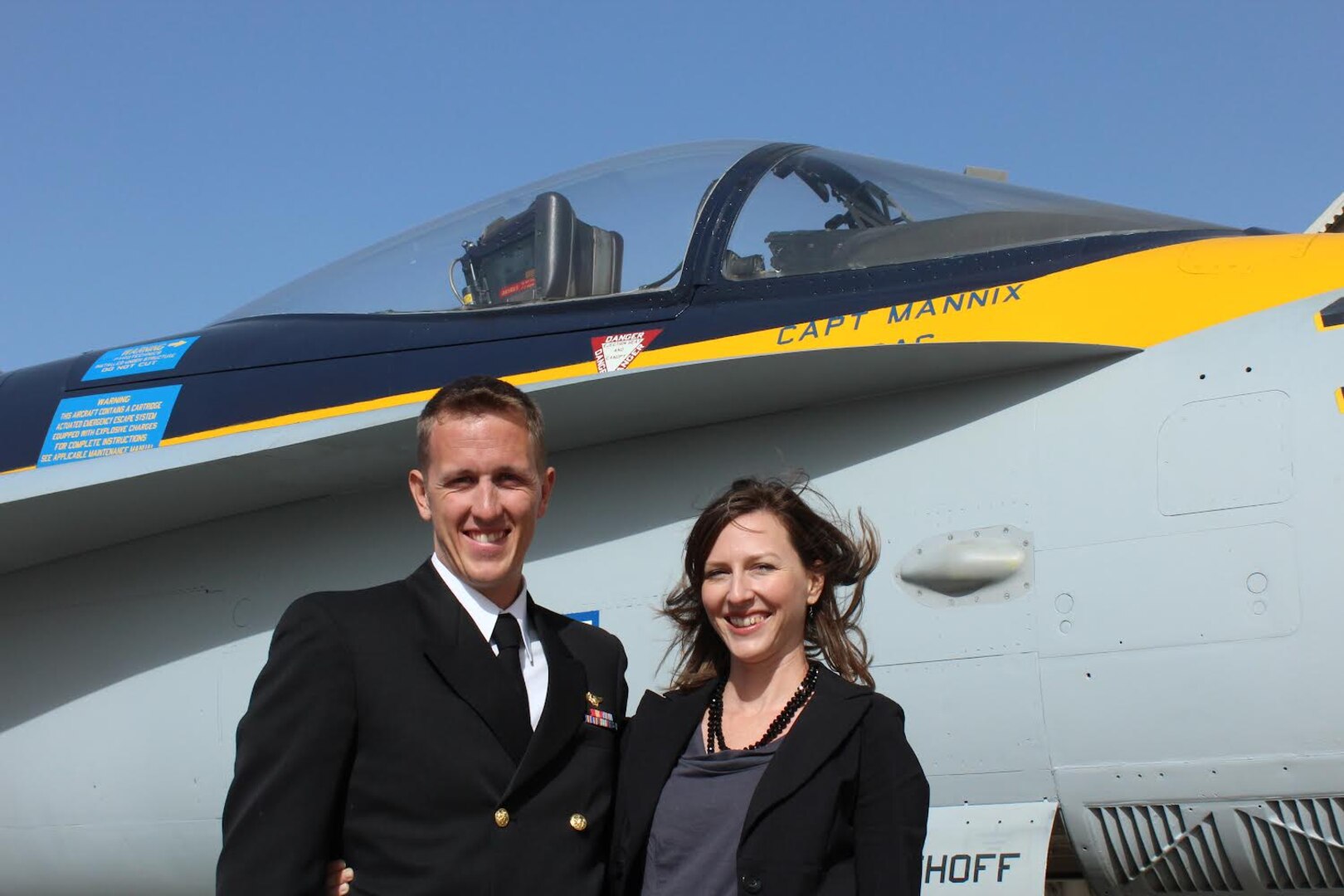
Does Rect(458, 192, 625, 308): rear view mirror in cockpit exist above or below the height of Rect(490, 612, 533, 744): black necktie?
above

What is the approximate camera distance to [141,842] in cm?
493

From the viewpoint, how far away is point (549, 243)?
16.6ft

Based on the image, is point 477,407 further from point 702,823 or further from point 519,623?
point 702,823

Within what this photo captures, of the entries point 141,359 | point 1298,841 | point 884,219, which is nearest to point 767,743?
point 1298,841

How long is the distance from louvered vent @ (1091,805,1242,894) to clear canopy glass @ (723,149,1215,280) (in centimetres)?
189

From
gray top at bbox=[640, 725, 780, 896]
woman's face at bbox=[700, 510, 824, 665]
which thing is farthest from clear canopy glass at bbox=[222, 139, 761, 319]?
gray top at bbox=[640, 725, 780, 896]

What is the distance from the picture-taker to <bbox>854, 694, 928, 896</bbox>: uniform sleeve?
88.1 inches

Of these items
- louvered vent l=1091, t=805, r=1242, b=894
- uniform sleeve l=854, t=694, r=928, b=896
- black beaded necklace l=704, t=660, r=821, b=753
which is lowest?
louvered vent l=1091, t=805, r=1242, b=894

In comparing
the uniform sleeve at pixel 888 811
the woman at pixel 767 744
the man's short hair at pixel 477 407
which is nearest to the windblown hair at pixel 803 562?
the woman at pixel 767 744

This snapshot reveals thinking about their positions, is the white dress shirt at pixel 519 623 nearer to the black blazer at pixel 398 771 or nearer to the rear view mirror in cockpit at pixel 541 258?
the black blazer at pixel 398 771

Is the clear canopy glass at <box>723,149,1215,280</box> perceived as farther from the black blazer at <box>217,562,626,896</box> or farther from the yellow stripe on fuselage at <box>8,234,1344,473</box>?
the black blazer at <box>217,562,626,896</box>

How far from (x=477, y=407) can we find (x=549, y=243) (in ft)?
8.72

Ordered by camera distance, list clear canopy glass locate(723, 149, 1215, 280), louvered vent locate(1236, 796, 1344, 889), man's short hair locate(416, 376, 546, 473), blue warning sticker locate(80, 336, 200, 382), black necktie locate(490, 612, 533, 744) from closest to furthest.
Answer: black necktie locate(490, 612, 533, 744) < man's short hair locate(416, 376, 546, 473) < louvered vent locate(1236, 796, 1344, 889) < clear canopy glass locate(723, 149, 1215, 280) < blue warning sticker locate(80, 336, 200, 382)

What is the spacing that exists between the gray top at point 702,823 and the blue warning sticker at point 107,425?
3.53 metres
